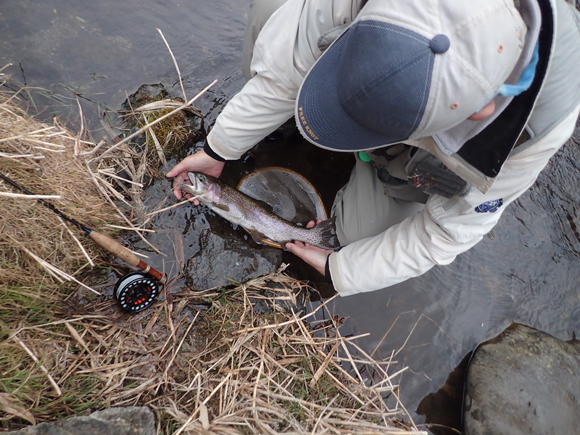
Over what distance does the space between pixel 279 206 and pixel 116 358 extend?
2.11 metres

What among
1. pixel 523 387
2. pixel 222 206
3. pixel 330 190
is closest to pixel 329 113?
pixel 222 206

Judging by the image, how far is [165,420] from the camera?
2.54m

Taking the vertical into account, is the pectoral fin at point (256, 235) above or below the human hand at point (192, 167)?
below

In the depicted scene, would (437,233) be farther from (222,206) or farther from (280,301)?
(222,206)

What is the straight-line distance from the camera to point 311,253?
141 inches

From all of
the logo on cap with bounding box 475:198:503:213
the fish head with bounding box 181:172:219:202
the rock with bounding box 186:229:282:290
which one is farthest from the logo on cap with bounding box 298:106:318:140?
the rock with bounding box 186:229:282:290

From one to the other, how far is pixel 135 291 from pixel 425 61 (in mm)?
2492

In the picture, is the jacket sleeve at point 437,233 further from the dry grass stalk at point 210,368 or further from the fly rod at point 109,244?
the fly rod at point 109,244

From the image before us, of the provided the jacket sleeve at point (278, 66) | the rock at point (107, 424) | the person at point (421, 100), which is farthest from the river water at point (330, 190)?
the rock at point (107, 424)

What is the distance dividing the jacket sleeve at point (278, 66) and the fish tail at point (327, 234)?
1.22 meters

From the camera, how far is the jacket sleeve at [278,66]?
2369 millimetres

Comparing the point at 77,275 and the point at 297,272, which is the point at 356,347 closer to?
the point at 297,272

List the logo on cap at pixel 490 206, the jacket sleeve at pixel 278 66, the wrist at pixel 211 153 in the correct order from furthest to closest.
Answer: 1. the wrist at pixel 211 153
2. the logo on cap at pixel 490 206
3. the jacket sleeve at pixel 278 66

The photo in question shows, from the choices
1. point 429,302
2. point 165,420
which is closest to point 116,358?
point 165,420
